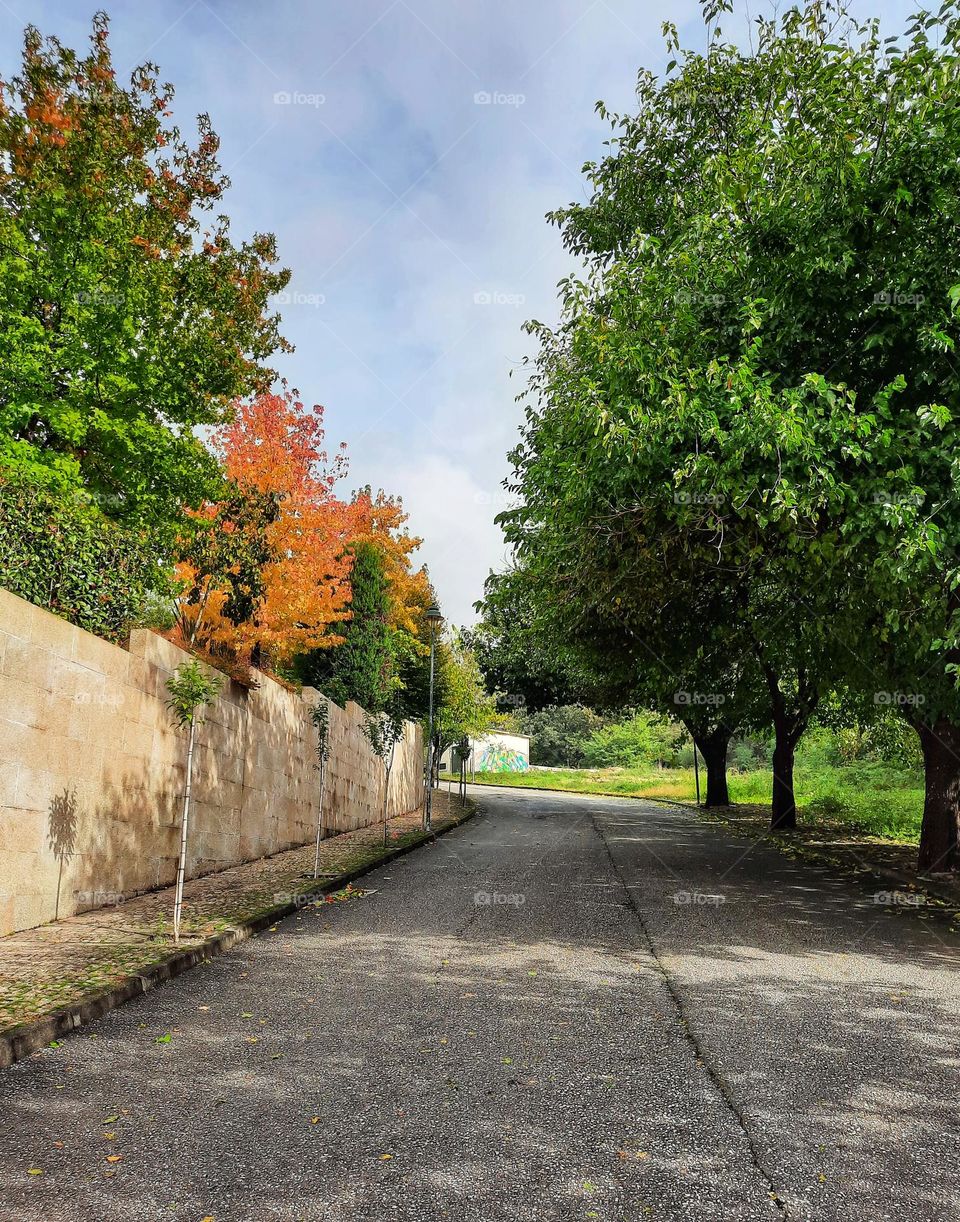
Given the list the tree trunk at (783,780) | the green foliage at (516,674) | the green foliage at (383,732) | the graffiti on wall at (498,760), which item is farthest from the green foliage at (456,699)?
the graffiti on wall at (498,760)

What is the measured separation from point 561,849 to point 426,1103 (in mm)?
13569

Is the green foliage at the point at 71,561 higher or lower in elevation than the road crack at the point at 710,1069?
higher

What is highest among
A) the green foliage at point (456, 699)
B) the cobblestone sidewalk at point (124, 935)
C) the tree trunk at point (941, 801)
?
the green foliage at point (456, 699)

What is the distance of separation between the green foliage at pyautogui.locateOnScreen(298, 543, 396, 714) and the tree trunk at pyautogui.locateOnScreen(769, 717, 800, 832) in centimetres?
1133

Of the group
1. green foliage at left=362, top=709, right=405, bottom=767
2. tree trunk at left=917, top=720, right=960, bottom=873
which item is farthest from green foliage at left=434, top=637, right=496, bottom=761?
tree trunk at left=917, top=720, right=960, bottom=873

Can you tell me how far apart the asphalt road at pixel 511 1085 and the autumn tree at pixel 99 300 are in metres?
9.66

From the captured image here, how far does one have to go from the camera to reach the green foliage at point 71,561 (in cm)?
768

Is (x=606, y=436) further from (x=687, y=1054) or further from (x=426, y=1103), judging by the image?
(x=426, y=1103)

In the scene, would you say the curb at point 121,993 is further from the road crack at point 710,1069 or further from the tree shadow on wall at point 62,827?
the road crack at point 710,1069

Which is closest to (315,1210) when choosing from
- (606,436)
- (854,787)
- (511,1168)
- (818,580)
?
(511,1168)

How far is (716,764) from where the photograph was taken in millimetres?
32375

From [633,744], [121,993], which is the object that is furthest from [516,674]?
[633,744]

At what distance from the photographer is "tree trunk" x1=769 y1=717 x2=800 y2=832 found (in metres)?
22.6

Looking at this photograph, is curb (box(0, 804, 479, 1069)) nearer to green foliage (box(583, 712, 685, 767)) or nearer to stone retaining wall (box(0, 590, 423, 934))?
stone retaining wall (box(0, 590, 423, 934))
